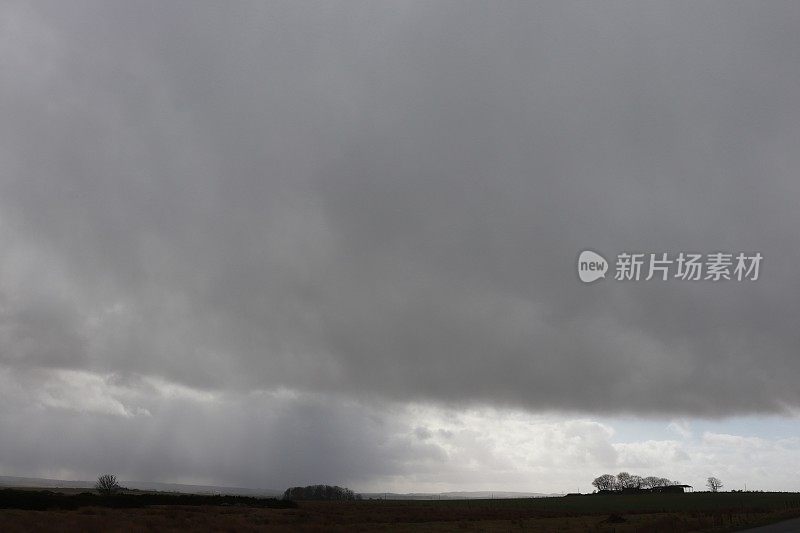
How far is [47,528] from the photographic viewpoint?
44.3 m

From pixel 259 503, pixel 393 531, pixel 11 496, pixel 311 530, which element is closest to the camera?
pixel 311 530

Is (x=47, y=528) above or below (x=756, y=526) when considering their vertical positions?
below

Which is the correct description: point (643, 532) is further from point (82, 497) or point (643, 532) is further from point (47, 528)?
point (82, 497)

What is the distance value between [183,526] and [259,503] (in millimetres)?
74182

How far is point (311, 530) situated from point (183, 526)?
13.1 meters

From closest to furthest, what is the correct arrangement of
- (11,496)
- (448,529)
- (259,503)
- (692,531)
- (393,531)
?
1. (692,531)
2. (393,531)
3. (448,529)
4. (11,496)
5. (259,503)

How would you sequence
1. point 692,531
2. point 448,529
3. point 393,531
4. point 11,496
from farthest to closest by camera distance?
point 11,496 < point 448,529 < point 393,531 < point 692,531

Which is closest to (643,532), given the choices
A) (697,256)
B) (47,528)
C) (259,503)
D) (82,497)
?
(697,256)

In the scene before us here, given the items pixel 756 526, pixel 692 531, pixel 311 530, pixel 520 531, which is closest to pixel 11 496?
pixel 311 530

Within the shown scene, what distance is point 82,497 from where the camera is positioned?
9275 centimetres

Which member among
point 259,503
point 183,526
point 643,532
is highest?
point 643,532

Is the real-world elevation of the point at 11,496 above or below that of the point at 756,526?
below

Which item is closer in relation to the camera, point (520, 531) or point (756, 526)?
point (756, 526)

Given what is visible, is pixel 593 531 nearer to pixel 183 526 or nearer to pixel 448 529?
pixel 448 529
